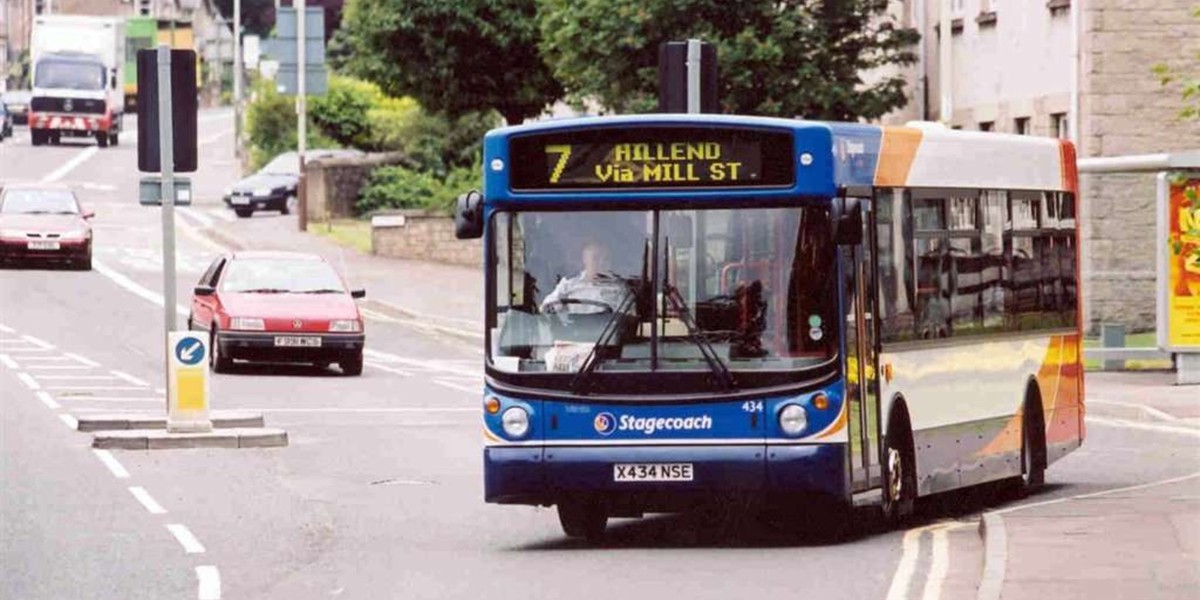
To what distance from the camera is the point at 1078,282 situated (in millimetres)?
23078

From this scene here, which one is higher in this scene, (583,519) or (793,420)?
(793,420)

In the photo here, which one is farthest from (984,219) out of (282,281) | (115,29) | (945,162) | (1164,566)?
(115,29)

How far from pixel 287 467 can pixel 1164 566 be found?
9.85 meters

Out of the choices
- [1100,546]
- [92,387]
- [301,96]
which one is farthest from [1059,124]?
[1100,546]

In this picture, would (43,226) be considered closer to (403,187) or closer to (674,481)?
(403,187)

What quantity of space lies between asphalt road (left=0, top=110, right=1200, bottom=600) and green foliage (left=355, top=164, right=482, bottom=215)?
31.9 meters

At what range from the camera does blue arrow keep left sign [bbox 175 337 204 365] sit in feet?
83.9

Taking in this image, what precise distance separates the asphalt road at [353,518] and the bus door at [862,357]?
0.45m

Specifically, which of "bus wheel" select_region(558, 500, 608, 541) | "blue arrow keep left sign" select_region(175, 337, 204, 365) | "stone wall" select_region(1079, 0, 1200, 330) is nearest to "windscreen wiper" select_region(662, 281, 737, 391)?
"bus wheel" select_region(558, 500, 608, 541)

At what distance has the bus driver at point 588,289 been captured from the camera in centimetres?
1722

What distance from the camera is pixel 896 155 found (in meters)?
18.5

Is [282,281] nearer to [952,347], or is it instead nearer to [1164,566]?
[952,347]

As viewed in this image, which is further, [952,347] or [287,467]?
[287,467]

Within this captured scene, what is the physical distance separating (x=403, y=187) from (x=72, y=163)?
25.1 metres
